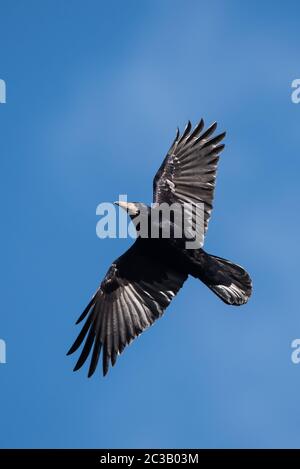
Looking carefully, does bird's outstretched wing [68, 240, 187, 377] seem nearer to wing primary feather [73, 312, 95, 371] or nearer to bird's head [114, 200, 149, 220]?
wing primary feather [73, 312, 95, 371]

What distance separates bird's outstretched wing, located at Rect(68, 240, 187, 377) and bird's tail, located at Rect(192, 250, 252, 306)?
63 cm

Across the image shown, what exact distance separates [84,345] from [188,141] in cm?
398

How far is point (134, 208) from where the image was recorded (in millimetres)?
17875

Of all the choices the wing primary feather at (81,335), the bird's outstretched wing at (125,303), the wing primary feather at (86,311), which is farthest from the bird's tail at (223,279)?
the wing primary feather at (81,335)

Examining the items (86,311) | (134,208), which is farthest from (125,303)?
(134,208)

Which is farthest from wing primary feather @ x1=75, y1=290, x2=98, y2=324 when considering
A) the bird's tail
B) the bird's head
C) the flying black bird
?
the bird's tail

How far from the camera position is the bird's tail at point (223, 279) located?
1761 centimetres

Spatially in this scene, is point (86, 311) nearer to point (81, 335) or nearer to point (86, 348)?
point (81, 335)

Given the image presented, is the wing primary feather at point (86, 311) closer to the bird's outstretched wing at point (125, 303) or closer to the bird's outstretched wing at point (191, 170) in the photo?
the bird's outstretched wing at point (125, 303)

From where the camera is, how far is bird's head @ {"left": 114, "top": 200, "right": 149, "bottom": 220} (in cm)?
1788

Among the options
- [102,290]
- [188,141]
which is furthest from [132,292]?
[188,141]

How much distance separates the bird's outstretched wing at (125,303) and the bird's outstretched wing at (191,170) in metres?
1.05
